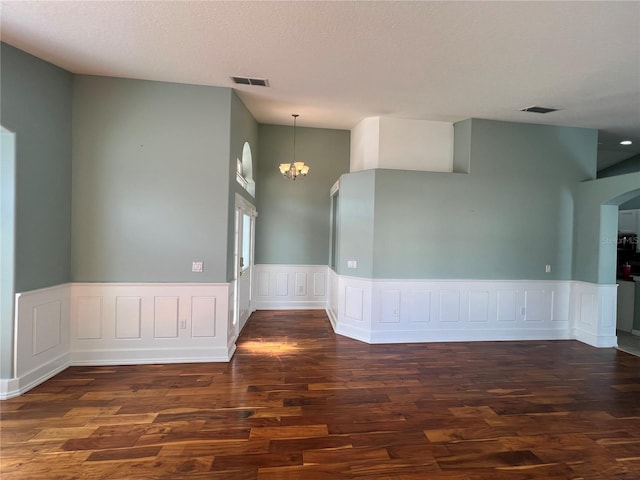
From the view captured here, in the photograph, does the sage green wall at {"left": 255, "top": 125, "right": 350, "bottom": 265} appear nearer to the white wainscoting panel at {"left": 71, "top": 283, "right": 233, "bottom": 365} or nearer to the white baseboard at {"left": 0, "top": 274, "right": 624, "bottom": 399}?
the white baseboard at {"left": 0, "top": 274, "right": 624, "bottom": 399}

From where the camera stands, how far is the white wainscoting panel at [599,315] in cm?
452

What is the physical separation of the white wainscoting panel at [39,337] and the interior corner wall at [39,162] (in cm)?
15

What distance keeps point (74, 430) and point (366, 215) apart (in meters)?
3.94

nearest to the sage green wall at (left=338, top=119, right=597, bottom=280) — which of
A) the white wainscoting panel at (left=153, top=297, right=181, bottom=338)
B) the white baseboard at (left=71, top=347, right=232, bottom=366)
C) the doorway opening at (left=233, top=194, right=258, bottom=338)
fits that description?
the doorway opening at (left=233, top=194, right=258, bottom=338)

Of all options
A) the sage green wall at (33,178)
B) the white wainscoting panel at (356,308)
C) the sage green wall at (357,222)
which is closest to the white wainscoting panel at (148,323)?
the sage green wall at (33,178)

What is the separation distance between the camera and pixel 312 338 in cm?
455

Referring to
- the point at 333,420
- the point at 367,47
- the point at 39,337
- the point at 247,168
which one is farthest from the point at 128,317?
the point at 367,47

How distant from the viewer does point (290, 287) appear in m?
6.21

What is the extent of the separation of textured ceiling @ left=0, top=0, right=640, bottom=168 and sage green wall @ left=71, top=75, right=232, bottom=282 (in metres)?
0.25

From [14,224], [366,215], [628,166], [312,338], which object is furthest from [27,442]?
[628,166]

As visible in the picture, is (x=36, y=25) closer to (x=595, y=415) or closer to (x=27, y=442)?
(x=27, y=442)

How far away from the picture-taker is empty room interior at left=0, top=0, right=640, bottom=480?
2.30 meters

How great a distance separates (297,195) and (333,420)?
14.6 feet

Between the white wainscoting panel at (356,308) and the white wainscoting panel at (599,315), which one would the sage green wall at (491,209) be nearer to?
the white wainscoting panel at (356,308)
